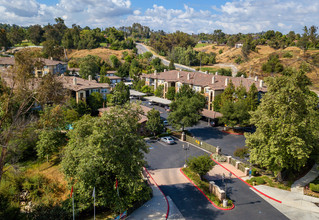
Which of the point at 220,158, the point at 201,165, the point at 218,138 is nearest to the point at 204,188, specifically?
the point at 201,165

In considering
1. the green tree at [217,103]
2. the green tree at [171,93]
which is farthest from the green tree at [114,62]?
the green tree at [217,103]

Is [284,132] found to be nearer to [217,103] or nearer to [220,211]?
[220,211]

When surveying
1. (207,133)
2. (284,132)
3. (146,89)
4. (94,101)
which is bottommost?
(207,133)

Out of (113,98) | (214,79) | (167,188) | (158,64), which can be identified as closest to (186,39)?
(158,64)

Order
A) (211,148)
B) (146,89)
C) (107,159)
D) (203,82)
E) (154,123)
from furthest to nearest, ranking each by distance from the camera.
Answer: (146,89), (203,82), (154,123), (211,148), (107,159)

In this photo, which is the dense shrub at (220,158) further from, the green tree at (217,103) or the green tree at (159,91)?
the green tree at (159,91)

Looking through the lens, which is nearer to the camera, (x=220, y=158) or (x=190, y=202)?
(x=190, y=202)

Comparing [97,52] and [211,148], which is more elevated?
[97,52]
